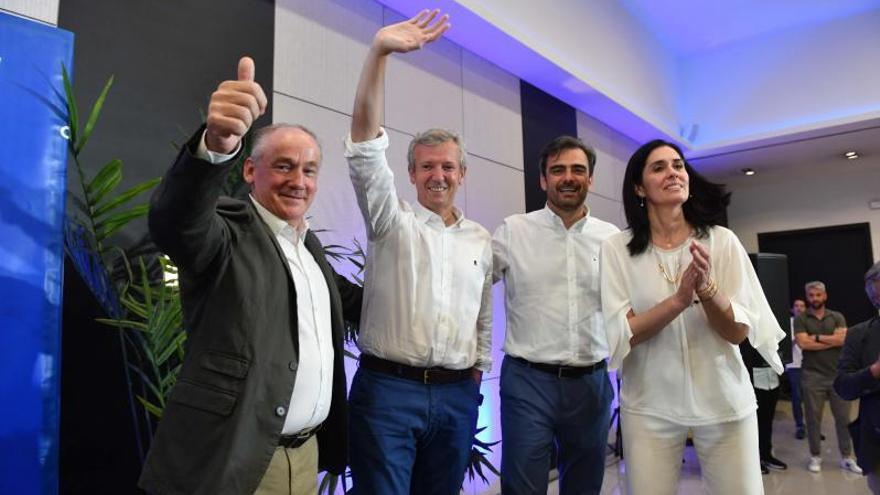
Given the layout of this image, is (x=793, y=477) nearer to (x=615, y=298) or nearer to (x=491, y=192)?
(x=491, y=192)

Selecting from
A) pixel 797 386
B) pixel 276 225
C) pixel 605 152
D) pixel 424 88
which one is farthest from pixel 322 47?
pixel 797 386

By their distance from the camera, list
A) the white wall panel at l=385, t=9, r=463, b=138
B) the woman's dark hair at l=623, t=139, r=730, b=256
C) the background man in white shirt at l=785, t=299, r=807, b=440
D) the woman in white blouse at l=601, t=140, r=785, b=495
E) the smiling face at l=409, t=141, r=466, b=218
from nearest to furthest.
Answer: the woman in white blouse at l=601, t=140, r=785, b=495
the woman's dark hair at l=623, t=139, r=730, b=256
the smiling face at l=409, t=141, r=466, b=218
the white wall panel at l=385, t=9, r=463, b=138
the background man in white shirt at l=785, t=299, r=807, b=440

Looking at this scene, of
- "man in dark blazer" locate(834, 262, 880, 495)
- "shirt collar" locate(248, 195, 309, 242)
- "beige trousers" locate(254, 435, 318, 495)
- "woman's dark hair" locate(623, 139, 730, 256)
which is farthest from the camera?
"man in dark blazer" locate(834, 262, 880, 495)

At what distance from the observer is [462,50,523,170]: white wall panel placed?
3.99 meters

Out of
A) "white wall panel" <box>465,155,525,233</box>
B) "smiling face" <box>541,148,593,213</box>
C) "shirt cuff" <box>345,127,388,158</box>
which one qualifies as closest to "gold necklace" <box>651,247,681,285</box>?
"smiling face" <box>541,148,593,213</box>

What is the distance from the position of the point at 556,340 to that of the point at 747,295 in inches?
26.6

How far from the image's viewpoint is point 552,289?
7.04 ft

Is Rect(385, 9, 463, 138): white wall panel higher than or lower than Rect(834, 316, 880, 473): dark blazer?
higher

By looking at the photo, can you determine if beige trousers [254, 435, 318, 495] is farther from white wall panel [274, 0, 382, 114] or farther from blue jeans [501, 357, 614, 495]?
white wall panel [274, 0, 382, 114]

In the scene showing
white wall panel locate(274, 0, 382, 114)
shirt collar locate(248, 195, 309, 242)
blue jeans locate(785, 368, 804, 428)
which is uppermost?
white wall panel locate(274, 0, 382, 114)

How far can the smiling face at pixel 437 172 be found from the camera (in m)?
1.90

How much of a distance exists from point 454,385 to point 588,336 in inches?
24.0

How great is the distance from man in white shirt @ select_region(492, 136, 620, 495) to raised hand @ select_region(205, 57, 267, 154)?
4.68ft

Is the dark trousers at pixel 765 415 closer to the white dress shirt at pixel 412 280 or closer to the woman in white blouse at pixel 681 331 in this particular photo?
the woman in white blouse at pixel 681 331
